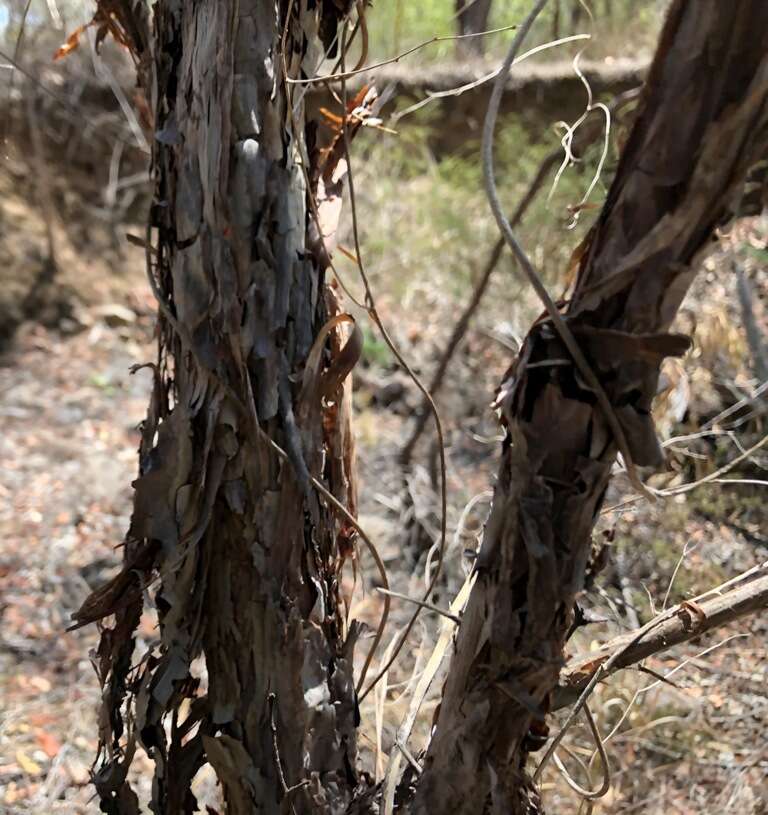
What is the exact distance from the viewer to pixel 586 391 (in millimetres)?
603

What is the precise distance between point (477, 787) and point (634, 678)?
3.85ft

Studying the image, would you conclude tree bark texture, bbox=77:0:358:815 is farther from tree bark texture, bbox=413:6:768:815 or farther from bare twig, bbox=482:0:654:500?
bare twig, bbox=482:0:654:500

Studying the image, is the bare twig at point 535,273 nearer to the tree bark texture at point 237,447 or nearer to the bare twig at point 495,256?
the tree bark texture at point 237,447

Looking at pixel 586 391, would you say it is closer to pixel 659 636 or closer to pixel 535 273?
pixel 535 273

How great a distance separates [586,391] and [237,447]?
1.25 feet

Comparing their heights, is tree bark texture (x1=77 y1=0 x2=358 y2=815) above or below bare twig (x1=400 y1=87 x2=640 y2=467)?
below

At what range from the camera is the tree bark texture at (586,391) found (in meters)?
0.51

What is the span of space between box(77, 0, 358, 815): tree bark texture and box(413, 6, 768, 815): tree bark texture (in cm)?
18

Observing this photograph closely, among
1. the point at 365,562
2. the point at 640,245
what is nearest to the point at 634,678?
the point at 365,562

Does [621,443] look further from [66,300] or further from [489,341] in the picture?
[66,300]

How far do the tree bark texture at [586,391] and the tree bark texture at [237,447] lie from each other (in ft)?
0.58

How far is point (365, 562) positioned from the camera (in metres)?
2.34

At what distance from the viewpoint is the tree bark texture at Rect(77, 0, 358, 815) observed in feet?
2.63

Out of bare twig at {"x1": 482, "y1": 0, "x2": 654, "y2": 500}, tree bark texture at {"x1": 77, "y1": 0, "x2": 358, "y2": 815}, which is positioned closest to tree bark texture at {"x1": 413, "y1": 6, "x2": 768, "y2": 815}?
bare twig at {"x1": 482, "y1": 0, "x2": 654, "y2": 500}
